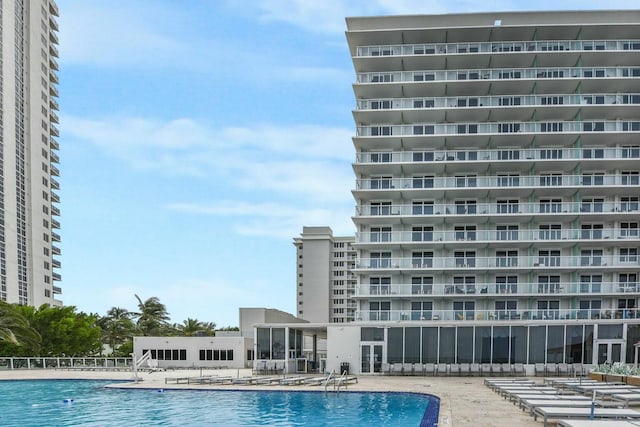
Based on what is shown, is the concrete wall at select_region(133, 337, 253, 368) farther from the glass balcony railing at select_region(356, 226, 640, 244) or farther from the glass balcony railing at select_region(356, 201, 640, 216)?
the glass balcony railing at select_region(356, 201, 640, 216)

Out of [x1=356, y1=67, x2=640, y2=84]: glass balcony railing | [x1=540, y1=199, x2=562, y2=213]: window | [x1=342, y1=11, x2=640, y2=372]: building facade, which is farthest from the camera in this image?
[x1=356, y1=67, x2=640, y2=84]: glass balcony railing

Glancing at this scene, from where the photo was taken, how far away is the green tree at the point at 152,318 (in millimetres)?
62250

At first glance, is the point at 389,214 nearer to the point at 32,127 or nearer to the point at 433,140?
the point at 433,140

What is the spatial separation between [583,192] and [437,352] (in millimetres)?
16317

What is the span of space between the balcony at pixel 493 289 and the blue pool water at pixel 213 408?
16703mm

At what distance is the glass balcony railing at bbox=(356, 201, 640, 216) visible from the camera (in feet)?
134

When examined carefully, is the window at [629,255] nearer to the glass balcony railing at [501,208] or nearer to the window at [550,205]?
the glass balcony railing at [501,208]

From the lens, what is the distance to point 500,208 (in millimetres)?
42062

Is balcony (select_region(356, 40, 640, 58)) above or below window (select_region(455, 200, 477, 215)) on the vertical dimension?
above

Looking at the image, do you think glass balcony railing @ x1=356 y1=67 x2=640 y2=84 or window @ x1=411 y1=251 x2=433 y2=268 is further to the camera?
glass balcony railing @ x1=356 y1=67 x2=640 y2=84

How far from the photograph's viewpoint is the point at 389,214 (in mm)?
42250

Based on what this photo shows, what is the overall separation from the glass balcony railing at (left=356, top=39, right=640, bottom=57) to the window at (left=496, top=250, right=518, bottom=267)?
14.5m

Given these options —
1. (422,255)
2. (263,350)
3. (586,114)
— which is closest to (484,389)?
(263,350)

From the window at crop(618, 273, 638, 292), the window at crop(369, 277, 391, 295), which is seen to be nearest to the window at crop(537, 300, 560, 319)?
the window at crop(618, 273, 638, 292)
